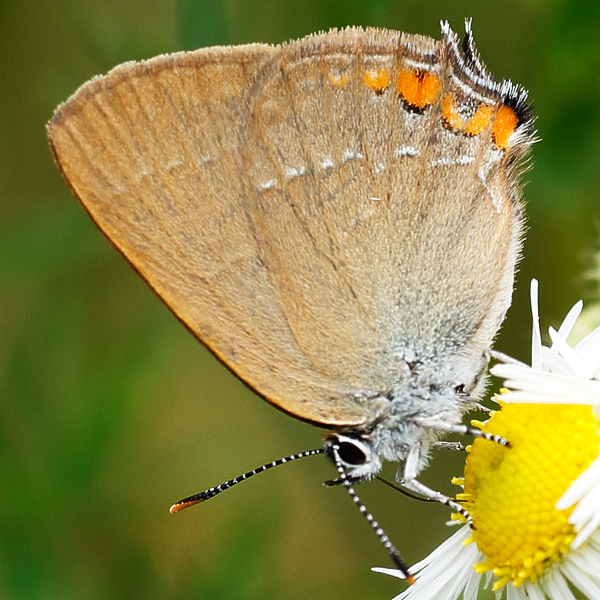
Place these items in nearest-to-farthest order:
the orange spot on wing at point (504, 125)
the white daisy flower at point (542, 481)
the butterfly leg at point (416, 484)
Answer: the white daisy flower at point (542, 481), the butterfly leg at point (416, 484), the orange spot on wing at point (504, 125)

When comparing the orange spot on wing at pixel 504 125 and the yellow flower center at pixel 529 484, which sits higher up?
the orange spot on wing at pixel 504 125

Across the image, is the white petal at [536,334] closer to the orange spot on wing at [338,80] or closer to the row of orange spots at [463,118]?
the row of orange spots at [463,118]

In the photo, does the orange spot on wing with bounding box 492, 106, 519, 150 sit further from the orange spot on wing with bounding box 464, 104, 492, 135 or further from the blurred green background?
the blurred green background

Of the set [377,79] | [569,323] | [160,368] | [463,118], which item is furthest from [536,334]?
[160,368]

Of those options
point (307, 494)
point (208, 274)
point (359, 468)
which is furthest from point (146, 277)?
point (307, 494)

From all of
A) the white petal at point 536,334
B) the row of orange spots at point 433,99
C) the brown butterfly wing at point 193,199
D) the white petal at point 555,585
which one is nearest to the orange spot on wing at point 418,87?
the row of orange spots at point 433,99

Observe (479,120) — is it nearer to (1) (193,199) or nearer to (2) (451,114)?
(2) (451,114)

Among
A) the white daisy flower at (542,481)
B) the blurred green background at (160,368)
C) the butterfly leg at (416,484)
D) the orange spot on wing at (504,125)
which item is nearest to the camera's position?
the white daisy flower at (542,481)
